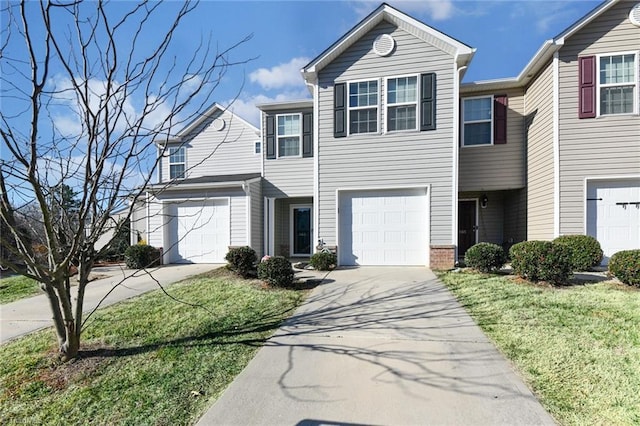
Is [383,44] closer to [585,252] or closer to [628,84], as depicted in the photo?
Answer: [628,84]

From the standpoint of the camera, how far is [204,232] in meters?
10.9

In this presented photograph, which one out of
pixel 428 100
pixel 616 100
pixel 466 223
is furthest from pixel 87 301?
pixel 616 100

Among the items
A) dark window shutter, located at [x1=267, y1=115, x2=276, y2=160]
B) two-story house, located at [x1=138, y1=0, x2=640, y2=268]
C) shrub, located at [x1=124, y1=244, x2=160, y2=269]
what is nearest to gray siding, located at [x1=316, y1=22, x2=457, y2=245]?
two-story house, located at [x1=138, y1=0, x2=640, y2=268]

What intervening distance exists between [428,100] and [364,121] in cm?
186

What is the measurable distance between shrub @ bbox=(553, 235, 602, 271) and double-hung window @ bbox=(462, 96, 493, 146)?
4017 millimetres

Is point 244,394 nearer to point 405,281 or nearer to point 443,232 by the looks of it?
point 405,281

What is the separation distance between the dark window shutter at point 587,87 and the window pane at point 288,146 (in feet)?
26.6

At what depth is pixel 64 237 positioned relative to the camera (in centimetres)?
366

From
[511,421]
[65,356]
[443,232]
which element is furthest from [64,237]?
[443,232]

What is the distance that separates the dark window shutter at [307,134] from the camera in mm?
10754

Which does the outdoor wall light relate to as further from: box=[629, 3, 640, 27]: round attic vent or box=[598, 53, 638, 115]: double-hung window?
box=[629, 3, 640, 27]: round attic vent

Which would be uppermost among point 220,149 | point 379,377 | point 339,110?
point 339,110

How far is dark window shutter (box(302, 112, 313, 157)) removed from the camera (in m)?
10.8

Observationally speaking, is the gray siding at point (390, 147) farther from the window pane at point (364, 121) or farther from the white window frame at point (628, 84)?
the white window frame at point (628, 84)
